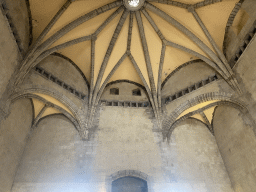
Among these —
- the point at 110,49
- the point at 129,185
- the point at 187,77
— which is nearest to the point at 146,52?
the point at 110,49

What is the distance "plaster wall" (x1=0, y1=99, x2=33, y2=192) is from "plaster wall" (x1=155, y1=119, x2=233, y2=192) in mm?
6767

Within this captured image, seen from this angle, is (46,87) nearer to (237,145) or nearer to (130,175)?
(130,175)

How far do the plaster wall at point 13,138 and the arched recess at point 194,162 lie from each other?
725 cm

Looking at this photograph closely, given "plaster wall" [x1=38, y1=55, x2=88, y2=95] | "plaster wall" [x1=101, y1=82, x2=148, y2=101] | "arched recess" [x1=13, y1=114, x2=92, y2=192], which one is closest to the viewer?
"arched recess" [x1=13, y1=114, x2=92, y2=192]

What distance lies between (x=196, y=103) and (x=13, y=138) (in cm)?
947

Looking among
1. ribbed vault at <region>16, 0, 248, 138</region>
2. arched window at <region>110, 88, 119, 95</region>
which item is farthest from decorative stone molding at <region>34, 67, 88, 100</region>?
arched window at <region>110, 88, 119, 95</region>

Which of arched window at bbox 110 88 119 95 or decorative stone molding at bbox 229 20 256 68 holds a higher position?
arched window at bbox 110 88 119 95

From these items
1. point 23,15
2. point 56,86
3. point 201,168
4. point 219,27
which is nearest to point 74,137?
point 56,86

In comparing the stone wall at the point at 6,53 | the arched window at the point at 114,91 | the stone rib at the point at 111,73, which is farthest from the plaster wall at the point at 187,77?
the stone wall at the point at 6,53

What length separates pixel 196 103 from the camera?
10.3 meters

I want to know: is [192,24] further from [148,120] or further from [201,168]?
[201,168]

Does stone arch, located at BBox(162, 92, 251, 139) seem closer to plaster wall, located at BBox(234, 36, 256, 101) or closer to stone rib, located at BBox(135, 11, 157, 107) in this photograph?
plaster wall, located at BBox(234, 36, 256, 101)

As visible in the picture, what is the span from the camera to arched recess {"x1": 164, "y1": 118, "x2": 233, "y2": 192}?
9.17 m

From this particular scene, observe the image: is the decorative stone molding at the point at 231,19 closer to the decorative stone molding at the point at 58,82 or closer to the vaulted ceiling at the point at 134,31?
the vaulted ceiling at the point at 134,31
